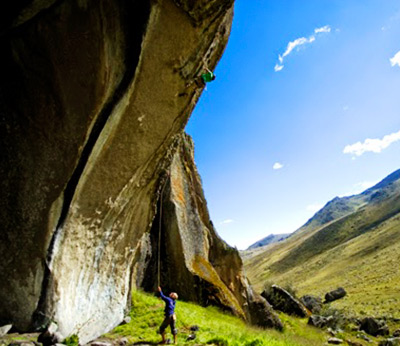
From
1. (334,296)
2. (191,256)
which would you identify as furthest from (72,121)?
(334,296)

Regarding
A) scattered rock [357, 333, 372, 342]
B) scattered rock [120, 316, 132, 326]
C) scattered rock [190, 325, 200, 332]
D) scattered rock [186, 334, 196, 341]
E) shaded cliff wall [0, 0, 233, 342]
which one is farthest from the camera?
scattered rock [357, 333, 372, 342]

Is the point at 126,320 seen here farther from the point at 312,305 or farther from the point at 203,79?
the point at 312,305

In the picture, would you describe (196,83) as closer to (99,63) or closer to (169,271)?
(99,63)

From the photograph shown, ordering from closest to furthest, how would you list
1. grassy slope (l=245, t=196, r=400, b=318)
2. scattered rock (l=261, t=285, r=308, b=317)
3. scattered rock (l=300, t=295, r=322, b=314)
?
scattered rock (l=261, t=285, r=308, b=317) → scattered rock (l=300, t=295, r=322, b=314) → grassy slope (l=245, t=196, r=400, b=318)

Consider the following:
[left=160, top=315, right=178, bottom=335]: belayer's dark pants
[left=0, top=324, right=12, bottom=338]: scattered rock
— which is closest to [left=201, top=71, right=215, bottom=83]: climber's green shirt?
[left=160, top=315, right=178, bottom=335]: belayer's dark pants

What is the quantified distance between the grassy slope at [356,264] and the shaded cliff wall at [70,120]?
129 feet

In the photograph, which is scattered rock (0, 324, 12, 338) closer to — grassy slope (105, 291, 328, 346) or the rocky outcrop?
grassy slope (105, 291, 328, 346)

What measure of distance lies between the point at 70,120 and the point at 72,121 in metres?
0.06

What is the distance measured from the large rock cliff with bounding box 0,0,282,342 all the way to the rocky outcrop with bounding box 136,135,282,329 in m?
6.66

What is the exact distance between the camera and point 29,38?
894 cm

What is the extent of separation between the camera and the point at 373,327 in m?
28.6

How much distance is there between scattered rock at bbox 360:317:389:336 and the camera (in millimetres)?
28069

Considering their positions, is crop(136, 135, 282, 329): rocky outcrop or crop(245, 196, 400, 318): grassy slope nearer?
crop(136, 135, 282, 329): rocky outcrop

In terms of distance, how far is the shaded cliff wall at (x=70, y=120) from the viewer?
28.8 feet
